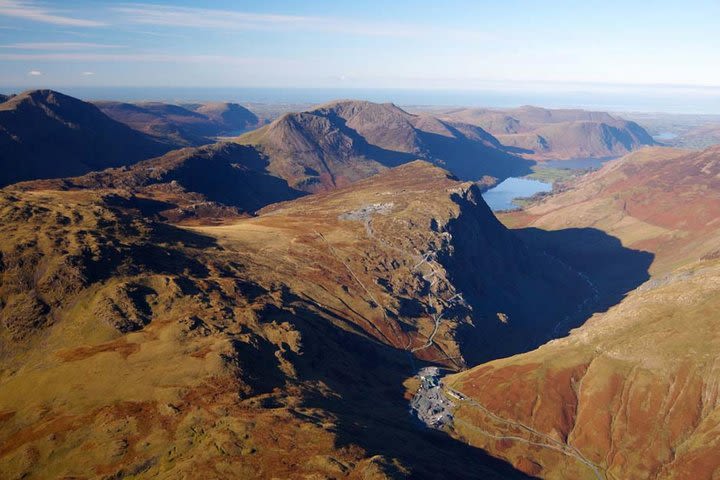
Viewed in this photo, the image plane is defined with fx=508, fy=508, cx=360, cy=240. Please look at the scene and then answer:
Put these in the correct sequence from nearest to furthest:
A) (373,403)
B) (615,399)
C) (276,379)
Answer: (276,379) → (373,403) → (615,399)

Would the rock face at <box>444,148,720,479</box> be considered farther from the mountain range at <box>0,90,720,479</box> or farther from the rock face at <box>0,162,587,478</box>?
the rock face at <box>0,162,587,478</box>

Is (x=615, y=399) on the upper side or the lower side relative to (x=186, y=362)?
lower

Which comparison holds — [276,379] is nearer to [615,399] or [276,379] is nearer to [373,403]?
[373,403]

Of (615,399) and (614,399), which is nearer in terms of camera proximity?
(615,399)

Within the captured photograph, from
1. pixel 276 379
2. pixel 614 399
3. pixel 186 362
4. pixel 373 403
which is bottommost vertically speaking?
pixel 373 403

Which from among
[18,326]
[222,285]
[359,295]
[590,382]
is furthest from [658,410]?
[18,326]

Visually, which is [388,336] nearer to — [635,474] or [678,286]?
[635,474]

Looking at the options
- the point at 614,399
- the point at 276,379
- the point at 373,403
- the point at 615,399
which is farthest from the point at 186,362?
the point at 615,399
